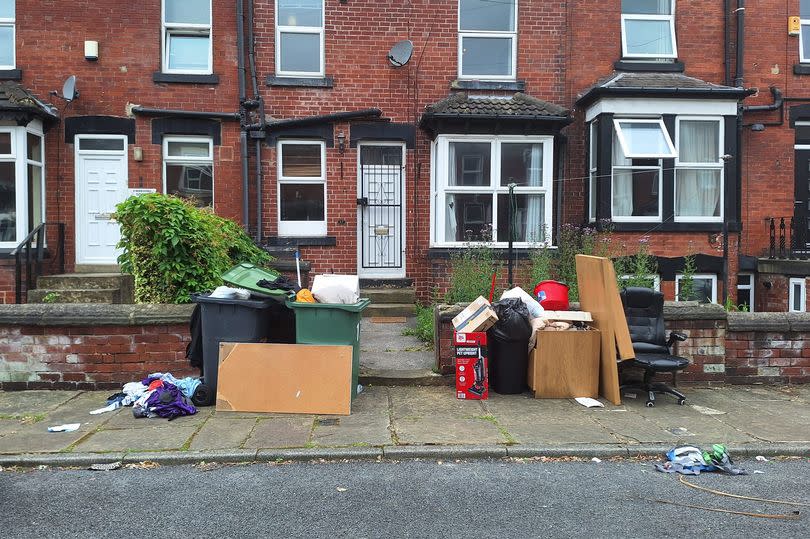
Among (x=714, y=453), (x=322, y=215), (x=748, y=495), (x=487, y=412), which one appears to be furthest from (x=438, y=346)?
(x=322, y=215)

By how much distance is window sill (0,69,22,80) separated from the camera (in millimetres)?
10934

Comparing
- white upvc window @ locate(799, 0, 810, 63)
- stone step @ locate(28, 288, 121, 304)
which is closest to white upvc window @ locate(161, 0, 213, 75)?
stone step @ locate(28, 288, 121, 304)

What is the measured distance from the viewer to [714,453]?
4.80 m

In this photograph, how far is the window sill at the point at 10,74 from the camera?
35.9 ft

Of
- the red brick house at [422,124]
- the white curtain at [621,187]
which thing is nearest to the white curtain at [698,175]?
the red brick house at [422,124]

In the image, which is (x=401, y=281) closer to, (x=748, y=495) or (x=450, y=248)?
(x=450, y=248)

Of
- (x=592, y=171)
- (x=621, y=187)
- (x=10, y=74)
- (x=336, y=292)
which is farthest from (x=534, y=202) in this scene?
(x=10, y=74)

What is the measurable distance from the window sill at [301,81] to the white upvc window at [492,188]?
2.31 m

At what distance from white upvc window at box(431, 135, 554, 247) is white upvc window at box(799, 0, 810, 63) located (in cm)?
549

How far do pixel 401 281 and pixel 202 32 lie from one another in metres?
5.69

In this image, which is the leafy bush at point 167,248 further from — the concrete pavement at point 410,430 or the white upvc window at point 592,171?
the white upvc window at point 592,171

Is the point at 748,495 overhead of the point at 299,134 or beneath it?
beneath

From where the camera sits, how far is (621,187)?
1112cm

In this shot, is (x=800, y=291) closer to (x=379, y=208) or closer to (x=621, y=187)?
(x=621, y=187)
